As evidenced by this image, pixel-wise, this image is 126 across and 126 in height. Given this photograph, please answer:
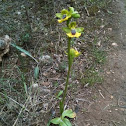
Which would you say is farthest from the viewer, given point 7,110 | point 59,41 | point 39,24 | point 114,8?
point 114,8

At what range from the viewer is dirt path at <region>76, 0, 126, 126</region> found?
1.49 meters

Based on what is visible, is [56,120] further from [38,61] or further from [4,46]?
[4,46]

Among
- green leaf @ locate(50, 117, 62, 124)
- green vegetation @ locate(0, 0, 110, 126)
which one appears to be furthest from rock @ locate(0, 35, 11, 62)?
green leaf @ locate(50, 117, 62, 124)

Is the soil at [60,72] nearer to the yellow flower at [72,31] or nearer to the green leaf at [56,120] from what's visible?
the green leaf at [56,120]

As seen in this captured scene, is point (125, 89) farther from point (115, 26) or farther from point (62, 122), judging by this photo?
point (115, 26)

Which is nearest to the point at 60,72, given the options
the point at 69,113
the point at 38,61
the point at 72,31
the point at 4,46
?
the point at 38,61

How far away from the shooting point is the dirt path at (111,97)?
149 cm

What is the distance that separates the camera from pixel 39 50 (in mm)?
1982

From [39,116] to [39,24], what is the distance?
1158mm

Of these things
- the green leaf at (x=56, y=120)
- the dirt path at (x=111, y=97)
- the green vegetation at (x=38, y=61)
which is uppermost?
the green vegetation at (x=38, y=61)

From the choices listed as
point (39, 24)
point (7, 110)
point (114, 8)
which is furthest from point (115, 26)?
point (7, 110)

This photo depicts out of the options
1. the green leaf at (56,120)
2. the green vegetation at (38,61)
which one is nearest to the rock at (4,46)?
the green vegetation at (38,61)

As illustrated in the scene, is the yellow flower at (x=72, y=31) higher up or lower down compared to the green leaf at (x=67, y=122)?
higher up

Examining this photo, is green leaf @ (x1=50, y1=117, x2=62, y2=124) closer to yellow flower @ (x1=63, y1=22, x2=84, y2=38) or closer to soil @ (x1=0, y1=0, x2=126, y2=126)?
soil @ (x1=0, y1=0, x2=126, y2=126)
